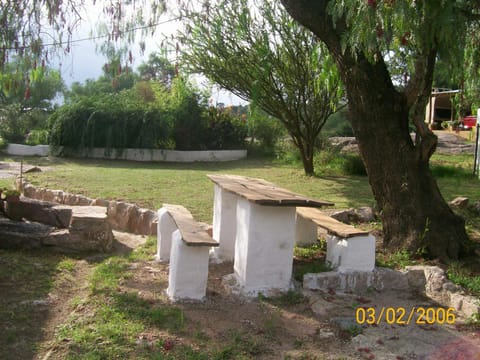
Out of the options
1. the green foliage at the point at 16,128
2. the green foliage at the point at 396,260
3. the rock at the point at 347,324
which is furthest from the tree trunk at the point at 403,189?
the green foliage at the point at 16,128

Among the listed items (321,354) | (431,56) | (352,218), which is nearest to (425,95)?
(431,56)

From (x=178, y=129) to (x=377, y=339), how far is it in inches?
541

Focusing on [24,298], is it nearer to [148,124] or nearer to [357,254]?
[357,254]

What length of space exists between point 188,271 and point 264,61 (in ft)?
26.3

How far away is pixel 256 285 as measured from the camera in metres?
4.02

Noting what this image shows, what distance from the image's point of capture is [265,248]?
3.99 meters

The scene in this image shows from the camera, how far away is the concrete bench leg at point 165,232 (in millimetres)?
5074

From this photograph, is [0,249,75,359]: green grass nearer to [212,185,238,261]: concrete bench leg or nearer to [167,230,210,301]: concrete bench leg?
[167,230,210,301]: concrete bench leg

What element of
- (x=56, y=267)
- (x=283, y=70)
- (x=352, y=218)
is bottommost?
(x=56, y=267)

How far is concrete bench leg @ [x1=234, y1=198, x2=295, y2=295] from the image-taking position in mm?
3951

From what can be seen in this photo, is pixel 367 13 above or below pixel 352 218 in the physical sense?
above

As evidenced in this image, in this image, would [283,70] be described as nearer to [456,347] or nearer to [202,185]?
[202,185]

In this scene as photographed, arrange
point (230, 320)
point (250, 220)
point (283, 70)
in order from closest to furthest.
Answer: point (230, 320), point (250, 220), point (283, 70)

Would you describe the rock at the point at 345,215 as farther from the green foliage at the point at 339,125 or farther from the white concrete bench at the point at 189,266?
the green foliage at the point at 339,125
